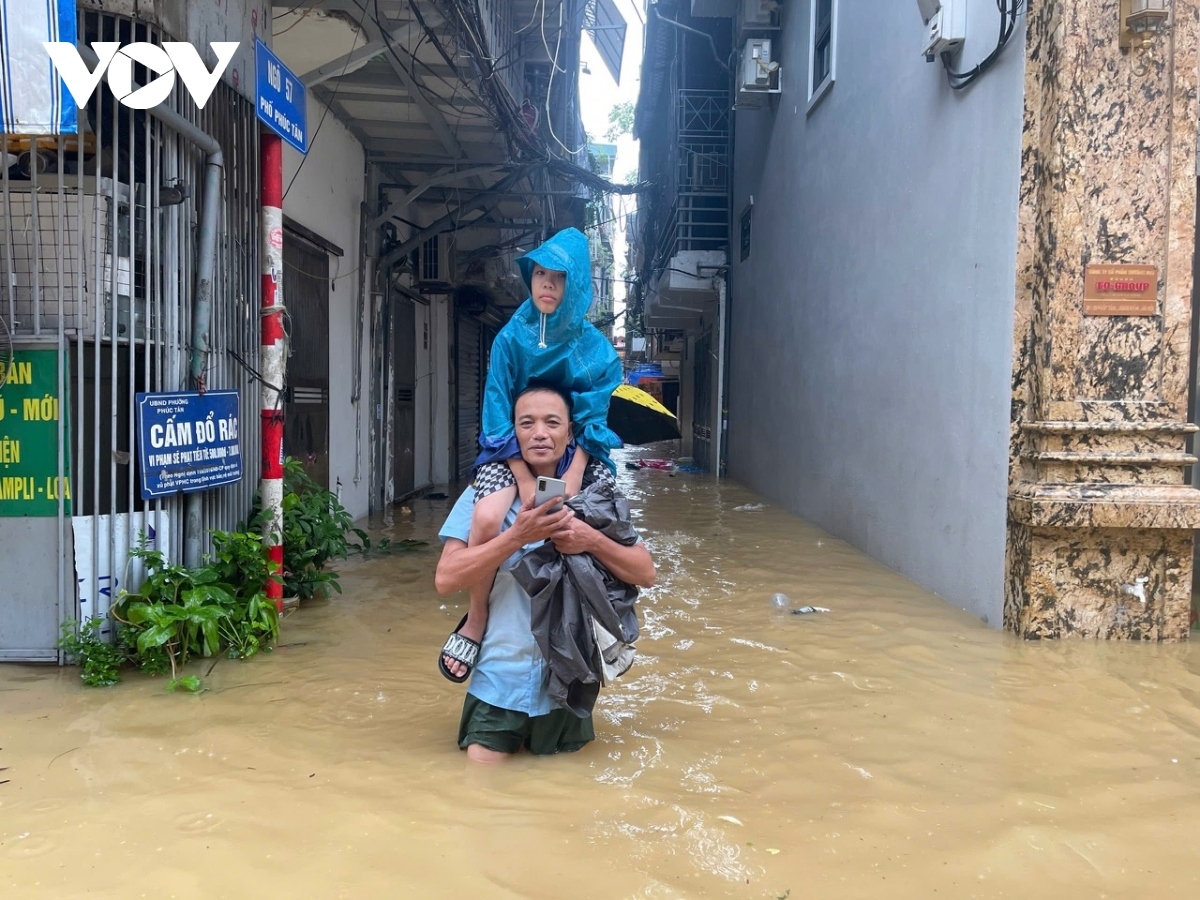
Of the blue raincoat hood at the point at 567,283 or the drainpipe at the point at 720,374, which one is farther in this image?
the drainpipe at the point at 720,374

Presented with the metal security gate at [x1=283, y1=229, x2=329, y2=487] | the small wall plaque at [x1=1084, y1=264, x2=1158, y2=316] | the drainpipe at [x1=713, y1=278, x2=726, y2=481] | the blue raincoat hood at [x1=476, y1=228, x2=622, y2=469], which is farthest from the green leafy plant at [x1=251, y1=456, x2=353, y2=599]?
the drainpipe at [x1=713, y1=278, x2=726, y2=481]

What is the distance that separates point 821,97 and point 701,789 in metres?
8.01

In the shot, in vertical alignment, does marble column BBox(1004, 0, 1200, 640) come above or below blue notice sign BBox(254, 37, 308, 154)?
below

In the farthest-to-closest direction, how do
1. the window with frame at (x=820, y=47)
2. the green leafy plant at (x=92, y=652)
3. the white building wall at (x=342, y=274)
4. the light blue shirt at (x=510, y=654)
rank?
1. the window with frame at (x=820, y=47)
2. the white building wall at (x=342, y=274)
3. the green leafy plant at (x=92, y=652)
4. the light blue shirt at (x=510, y=654)

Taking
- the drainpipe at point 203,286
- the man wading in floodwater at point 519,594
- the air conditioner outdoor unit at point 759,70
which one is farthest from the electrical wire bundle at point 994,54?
the air conditioner outdoor unit at point 759,70

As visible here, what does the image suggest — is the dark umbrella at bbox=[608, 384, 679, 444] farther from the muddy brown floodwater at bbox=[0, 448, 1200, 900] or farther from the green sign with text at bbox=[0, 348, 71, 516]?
the green sign with text at bbox=[0, 348, 71, 516]

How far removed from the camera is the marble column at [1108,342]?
436cm

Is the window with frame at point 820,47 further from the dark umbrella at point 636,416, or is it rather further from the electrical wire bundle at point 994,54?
the dark umbrella at point 636,416

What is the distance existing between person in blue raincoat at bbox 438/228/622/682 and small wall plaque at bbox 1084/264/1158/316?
2837mm

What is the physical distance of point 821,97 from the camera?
9.02 m

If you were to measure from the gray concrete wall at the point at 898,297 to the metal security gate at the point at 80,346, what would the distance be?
4190 mm

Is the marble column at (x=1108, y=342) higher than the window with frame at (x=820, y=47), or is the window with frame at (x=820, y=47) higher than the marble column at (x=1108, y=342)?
the window with frame at (x=820, y=47)

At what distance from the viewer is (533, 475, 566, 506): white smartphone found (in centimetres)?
252

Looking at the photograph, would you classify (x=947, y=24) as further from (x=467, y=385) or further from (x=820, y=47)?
(x=467, y=385)
